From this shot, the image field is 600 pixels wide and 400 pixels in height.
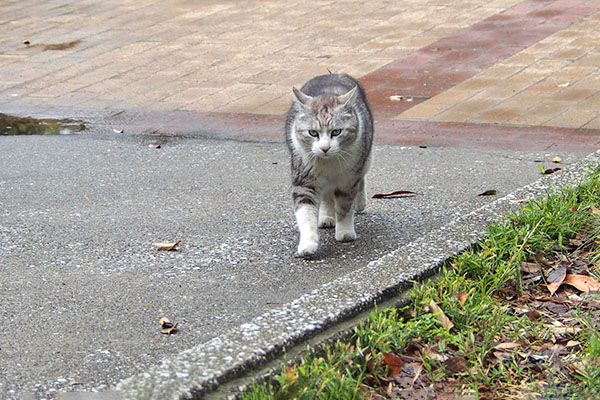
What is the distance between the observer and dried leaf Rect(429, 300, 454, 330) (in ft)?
11.5

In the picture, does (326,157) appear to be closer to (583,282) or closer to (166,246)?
(166,246)

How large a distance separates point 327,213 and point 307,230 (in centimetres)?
58

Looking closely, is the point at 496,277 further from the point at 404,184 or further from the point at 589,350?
the point at 404,184

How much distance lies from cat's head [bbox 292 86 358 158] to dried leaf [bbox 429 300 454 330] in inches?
52.0

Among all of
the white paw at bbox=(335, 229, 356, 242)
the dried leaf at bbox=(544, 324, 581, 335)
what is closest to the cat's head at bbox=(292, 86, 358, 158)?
the white paw at bbox=(335, 229, 356, 242)

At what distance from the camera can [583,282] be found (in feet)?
12.7

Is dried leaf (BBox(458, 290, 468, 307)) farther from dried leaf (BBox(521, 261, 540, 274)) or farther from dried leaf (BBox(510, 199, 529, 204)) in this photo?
dried leaf (BBox(510, 199, 529, 204))

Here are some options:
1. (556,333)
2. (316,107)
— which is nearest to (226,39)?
(316,107)

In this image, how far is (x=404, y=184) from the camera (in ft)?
19.6

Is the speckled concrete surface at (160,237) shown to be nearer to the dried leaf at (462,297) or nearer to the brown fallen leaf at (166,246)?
the brown fallen leaf at (166,246)

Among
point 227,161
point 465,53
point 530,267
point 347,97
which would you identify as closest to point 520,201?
point 530,267

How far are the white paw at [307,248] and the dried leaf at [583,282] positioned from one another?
1.32 meters

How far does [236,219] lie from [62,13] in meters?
7.61

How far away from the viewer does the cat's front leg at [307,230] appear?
184 inches
